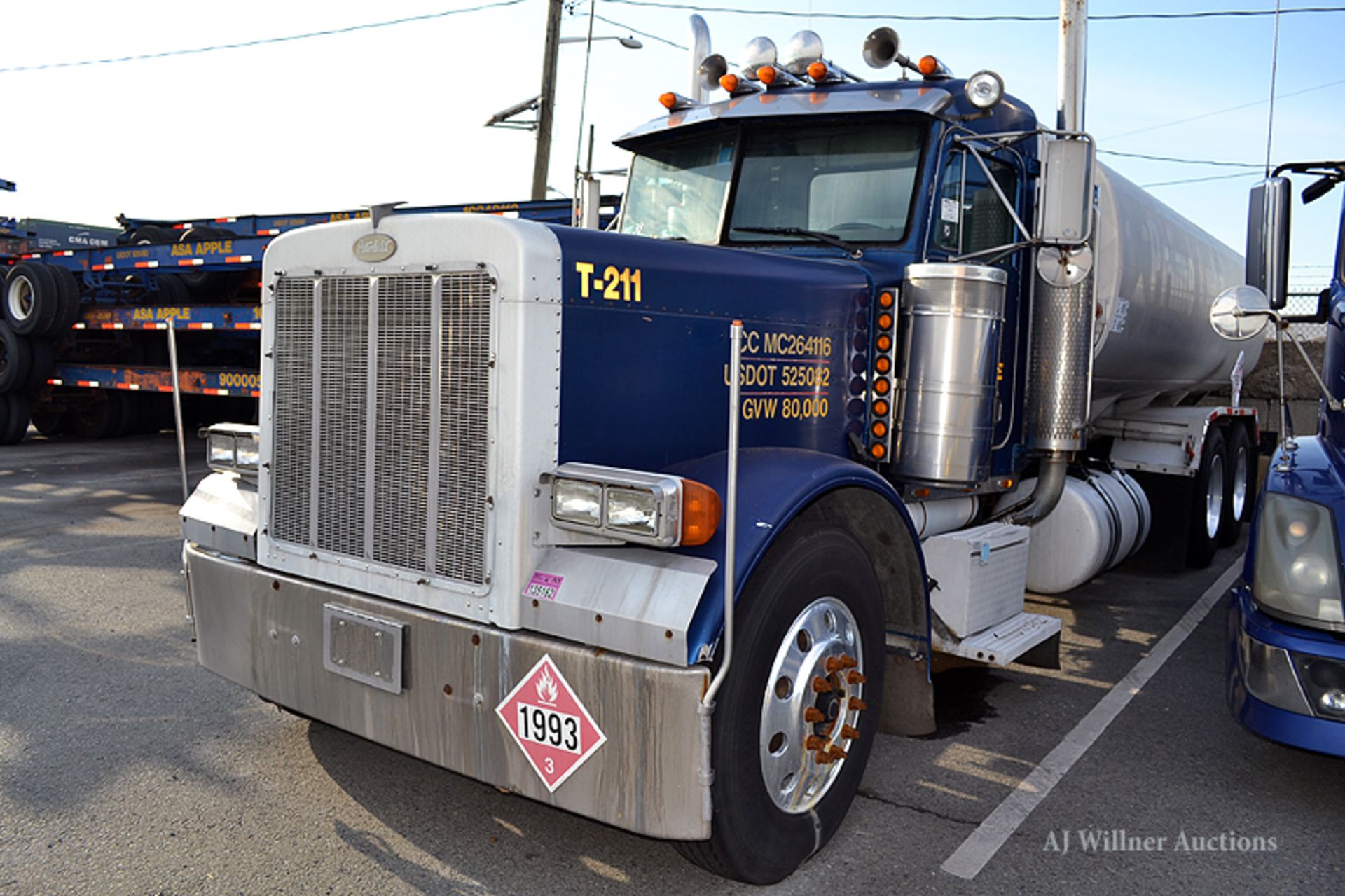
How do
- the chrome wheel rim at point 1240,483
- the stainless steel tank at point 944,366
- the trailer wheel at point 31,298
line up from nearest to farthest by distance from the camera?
the stainless steel tank at point 944,366, the chrome wheel rim at point 1240,483, the trailer wheel at point 31,298

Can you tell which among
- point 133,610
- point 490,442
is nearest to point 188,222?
point 133,610

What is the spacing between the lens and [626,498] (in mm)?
2807

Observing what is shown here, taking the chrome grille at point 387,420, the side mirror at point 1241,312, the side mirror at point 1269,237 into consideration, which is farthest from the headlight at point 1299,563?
the chrome grille at point 387,420

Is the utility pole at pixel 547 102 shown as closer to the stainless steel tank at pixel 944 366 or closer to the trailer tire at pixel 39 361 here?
the trailer tire at pixel 39 361

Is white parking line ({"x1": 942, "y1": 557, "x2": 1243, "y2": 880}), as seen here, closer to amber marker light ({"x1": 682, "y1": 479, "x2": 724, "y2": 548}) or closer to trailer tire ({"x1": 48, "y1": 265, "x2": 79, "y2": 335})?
amber marker light ({"x1": 682, "y1": 479, "x2": 724, "y2": 548})

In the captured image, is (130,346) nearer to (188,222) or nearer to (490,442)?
(188,222)

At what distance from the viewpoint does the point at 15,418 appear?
1338 cm

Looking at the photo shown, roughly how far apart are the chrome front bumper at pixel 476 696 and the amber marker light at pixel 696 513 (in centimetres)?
34

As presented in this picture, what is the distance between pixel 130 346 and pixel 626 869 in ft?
41.5

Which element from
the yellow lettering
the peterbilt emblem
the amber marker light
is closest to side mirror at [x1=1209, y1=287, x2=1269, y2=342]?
the amber marker light

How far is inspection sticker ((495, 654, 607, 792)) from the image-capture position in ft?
9.35

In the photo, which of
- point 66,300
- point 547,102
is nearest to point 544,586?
point 66,300

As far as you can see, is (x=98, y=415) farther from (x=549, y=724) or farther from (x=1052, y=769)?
(x=1052, y=769)

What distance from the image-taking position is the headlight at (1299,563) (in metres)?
3.50
